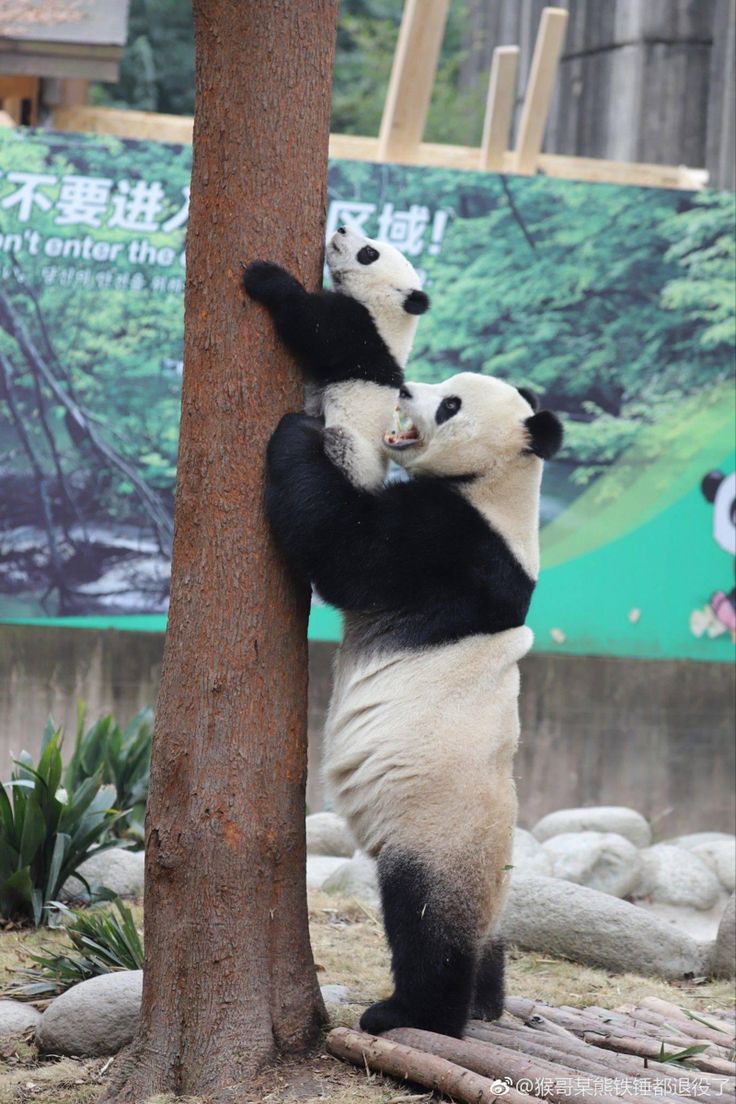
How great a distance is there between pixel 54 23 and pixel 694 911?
21.5 ft

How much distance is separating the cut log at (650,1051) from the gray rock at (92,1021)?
148cm

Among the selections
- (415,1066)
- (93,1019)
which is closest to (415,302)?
(415,1066)

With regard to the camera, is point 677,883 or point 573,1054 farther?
point 677,883

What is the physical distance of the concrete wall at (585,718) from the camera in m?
8.52

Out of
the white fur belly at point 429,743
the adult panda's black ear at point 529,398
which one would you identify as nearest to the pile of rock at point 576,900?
the white fur belly at point 429,743

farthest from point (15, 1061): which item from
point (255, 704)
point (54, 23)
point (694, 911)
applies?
point (54, 23)

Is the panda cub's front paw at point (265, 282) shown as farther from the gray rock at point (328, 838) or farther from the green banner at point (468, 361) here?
the green banner at point (468, 361)

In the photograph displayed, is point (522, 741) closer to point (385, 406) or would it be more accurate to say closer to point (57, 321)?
point (57, 321)

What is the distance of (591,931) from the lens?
572 cm

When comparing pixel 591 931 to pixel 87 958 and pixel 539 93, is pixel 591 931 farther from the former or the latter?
pixel 539 93

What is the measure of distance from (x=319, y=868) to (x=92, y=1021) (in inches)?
111

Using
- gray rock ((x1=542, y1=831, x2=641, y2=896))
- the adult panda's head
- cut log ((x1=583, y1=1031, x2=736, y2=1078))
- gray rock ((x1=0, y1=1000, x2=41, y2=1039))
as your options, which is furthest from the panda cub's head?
gray rock ((x1=542, y1=831, x2=641, y2=896))

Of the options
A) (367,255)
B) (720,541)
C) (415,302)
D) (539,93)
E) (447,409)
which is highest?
(539,93)

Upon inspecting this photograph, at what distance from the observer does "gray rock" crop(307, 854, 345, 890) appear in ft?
21.7
